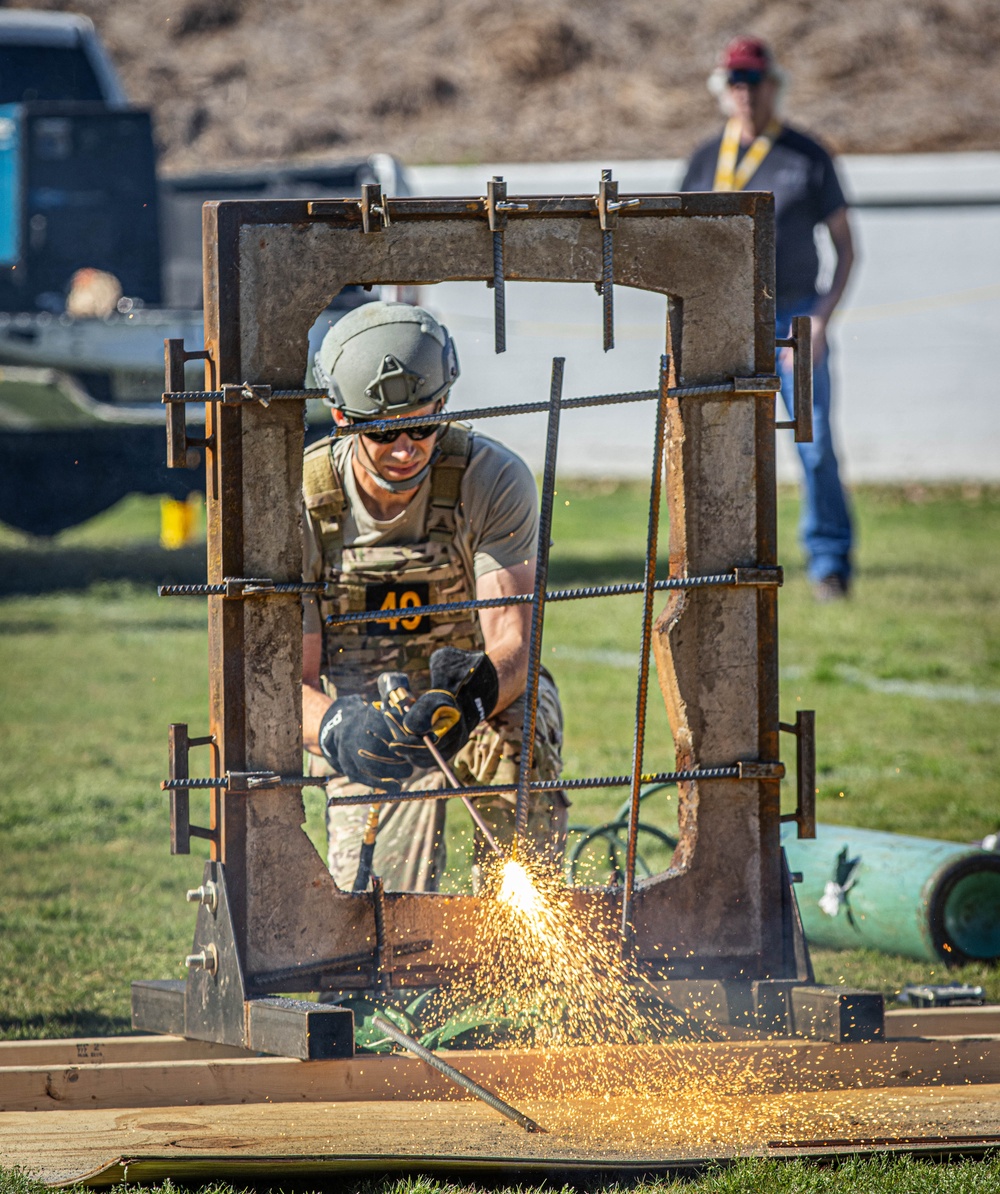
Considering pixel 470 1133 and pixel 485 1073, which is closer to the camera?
pixel 470 1133

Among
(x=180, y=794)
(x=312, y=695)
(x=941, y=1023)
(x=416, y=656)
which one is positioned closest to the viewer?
(x=180, y=794)

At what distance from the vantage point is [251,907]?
3.33 metres

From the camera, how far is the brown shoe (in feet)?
31.5

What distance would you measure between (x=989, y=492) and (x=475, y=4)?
507 inches

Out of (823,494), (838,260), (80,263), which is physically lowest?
(823,494)

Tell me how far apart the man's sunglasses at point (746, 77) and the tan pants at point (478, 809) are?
521 cm

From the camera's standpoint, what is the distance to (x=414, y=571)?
164 inches

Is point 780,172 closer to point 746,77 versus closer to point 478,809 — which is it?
point 746,77

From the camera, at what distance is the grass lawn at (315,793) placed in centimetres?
448

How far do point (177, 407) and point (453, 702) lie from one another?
Result: 788 millimetres

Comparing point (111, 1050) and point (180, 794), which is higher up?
point (180, 794)

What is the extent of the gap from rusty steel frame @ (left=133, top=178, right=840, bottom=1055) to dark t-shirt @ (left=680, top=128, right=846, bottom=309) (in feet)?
17.5

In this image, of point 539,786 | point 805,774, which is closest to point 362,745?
point 539,786

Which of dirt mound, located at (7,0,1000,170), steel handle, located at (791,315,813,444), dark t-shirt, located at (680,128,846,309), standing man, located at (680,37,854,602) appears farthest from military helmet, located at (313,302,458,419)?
dirt mound, located at (7,0,1000,170)
